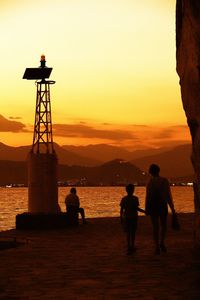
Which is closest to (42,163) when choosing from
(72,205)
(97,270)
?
(72,205)

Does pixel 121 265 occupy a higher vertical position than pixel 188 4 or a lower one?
lower

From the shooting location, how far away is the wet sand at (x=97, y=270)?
26.5 feet

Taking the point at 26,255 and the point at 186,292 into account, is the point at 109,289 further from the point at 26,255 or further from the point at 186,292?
the point at 26,255

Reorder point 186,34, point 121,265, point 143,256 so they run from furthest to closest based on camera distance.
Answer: point 143,256
point 121,265
point 186,34

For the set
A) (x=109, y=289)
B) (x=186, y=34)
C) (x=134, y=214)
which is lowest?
(x=109, y=289)

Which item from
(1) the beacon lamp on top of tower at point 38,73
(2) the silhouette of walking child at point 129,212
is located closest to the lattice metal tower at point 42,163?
(1) the beacon lamp on top of tower at point 38,73

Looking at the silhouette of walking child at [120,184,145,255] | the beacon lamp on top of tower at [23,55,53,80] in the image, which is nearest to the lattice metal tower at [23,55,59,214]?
the beacon lamp on top of tower at [23,55,53,80]

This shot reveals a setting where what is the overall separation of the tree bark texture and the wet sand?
1.40 meters

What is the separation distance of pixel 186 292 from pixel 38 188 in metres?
13.8

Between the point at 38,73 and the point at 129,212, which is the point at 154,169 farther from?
the point at 38,73

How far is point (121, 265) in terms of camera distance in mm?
10711

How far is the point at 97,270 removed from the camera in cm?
1019

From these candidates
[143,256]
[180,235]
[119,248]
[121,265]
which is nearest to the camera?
[121,265]

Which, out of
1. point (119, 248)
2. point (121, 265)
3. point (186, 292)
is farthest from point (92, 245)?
Answer: point (186, 292)
